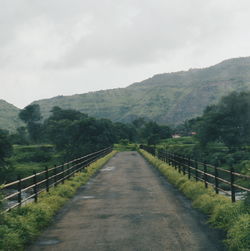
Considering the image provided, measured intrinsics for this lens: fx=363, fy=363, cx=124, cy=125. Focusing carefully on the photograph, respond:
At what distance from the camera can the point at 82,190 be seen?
1645 centimetres

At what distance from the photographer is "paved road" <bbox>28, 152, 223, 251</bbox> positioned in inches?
296

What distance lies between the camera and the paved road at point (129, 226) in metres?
7.52

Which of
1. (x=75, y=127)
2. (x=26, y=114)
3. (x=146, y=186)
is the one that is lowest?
(x=146, y=186)

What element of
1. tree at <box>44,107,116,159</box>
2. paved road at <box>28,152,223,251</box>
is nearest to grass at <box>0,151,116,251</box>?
paved road at <box>28,152,223,251</box>

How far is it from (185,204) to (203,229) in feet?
11.8

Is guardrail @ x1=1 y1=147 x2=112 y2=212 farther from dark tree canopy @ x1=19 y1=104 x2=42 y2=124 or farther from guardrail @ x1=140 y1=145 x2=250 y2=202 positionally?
dark tree canopy @ x1=19 y1=104 x2=42 y2=124

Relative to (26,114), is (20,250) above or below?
below

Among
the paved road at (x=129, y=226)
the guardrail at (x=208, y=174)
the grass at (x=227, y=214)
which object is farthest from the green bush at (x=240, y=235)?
the guardrail at (x=208, y=174)

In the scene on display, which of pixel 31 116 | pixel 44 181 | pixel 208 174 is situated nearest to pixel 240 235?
pixel 208 174

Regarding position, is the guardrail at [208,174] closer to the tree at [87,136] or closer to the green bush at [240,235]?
the green bush at [240,235]

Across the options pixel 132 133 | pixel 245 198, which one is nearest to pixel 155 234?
pixel 245 198

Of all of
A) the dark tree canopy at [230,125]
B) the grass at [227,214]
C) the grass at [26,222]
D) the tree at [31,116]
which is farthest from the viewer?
the tree at [31,116]

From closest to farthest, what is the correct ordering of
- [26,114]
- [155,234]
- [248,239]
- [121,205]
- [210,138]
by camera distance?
[248,239] → [155,234] → [121,205] → [210,138] → [26,114]

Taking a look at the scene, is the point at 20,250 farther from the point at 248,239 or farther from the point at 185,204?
the point at 185,204
